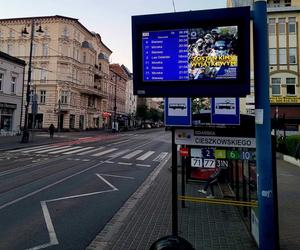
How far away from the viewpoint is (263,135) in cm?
461

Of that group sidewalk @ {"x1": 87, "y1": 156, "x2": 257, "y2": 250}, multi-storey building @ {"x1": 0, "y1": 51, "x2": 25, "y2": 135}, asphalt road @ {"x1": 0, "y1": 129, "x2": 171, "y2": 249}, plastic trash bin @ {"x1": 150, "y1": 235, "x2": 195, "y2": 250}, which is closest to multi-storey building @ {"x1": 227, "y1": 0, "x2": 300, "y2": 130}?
multi-storey building @ {"x1": 0, "y1": 51, "x2": 25, "y2": 135}

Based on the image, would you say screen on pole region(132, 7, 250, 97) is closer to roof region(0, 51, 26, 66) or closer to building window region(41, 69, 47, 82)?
roof region(0, 51, 26, 66)

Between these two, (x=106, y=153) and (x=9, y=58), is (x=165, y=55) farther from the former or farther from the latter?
(x=9, y=58)

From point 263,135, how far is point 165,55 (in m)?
1.74

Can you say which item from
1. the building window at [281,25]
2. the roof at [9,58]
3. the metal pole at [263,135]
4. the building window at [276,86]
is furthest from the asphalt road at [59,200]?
the building window at [281,25]

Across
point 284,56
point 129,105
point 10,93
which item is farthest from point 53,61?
point 129,105

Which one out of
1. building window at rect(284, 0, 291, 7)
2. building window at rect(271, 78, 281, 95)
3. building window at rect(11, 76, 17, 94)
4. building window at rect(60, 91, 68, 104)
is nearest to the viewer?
building window at rect(11, 76, 17, 94)

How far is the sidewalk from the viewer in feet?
18.9

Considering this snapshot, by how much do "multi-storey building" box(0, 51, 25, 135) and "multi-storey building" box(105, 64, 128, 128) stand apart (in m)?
40.8

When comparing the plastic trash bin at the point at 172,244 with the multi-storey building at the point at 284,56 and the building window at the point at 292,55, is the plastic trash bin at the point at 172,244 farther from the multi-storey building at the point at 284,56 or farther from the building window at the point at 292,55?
the building window at the point at 292,55

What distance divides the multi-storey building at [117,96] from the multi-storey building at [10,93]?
40.8 m

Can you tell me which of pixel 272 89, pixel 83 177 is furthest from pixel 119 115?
pixel 83 177

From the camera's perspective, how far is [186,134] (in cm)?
544

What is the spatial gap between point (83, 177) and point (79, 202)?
415cm
